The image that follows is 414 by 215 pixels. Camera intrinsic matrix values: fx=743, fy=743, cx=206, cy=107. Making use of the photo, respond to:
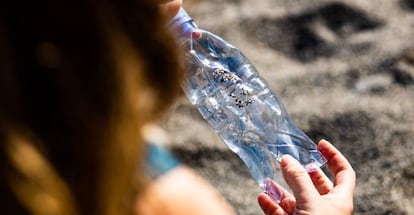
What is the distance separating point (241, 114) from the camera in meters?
1.66

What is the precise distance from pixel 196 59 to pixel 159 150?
2.07 ft

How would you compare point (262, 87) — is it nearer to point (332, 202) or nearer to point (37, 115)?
point (332, 202)

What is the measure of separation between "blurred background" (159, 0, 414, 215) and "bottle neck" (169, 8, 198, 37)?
1.32 feet

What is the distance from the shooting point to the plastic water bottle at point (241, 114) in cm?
162

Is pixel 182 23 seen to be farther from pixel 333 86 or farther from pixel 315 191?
pixel 333 86

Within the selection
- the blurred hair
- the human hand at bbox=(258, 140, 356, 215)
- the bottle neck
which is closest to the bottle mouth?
the bottle neck

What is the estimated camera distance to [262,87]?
1.85 meters

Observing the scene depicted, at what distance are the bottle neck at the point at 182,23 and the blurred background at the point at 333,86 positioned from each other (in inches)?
15.8

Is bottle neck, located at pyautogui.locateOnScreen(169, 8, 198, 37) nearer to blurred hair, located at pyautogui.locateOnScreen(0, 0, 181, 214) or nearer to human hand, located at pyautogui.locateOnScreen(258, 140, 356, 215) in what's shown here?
human hand, located at pyautogui.locateOnScreen(258, 140, 356, 215)

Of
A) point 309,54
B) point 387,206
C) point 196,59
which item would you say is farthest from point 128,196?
point 309,54

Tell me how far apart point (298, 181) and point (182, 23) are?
1.31ft

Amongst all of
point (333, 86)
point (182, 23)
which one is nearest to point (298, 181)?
point (182, 23)

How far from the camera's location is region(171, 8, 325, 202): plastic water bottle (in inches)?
63.7

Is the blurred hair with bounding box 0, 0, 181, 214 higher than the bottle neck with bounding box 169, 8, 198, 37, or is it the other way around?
the bottle neck with bounding box 169, 8, 198, 37
